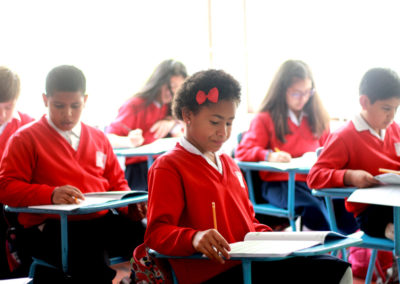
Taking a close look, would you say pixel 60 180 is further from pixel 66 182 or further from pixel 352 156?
pixel 352 156

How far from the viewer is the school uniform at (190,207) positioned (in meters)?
1.37

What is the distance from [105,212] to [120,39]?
2392 millimetres

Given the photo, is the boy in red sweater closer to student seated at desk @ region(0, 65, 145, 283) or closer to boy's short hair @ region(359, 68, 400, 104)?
boy's short hair @ region(359, 68, 400, 104)

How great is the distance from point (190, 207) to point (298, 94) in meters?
1.72

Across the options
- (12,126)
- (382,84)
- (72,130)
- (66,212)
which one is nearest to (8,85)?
(12,126)

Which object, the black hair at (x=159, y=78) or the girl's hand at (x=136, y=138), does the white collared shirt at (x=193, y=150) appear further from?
the black hair at (x=159, y=78)

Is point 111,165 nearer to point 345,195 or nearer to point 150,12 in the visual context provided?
point 345,195

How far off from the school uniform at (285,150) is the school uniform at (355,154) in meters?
0.60

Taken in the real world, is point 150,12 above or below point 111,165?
above

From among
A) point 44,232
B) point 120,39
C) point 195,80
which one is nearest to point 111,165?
point 44,232

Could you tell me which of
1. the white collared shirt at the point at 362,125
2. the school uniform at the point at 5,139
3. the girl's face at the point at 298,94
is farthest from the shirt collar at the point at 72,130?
the girl's face at the point at 298,94

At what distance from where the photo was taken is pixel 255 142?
9.59 feet

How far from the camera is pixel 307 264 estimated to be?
1.41m

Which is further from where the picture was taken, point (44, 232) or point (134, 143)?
point (134, 143)
